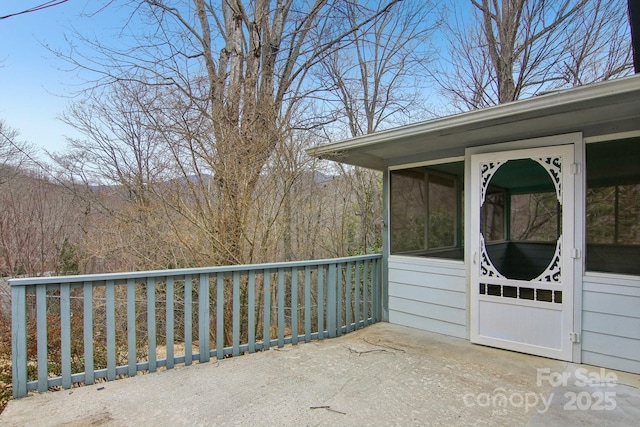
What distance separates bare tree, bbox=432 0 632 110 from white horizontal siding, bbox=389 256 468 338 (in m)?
5.66

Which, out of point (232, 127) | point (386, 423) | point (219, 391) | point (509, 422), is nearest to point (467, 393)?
point (509, 422)

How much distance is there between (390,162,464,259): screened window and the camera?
154 inches

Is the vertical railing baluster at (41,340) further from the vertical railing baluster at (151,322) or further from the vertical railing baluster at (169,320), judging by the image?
the vertical railing baluster at (169,320)

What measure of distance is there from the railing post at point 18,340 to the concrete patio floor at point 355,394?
9cm

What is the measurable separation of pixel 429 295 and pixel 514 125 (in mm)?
2014

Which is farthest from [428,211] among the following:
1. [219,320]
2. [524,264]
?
[219,320]

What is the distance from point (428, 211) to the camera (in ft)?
13.9

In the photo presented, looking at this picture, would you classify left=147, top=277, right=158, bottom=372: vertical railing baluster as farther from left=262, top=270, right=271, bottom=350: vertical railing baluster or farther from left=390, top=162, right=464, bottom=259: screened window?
left=390, top=162, right=464, bottom=259: screened window

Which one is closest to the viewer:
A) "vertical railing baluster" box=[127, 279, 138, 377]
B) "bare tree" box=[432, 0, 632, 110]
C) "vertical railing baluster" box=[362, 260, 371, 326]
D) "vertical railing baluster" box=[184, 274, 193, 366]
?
"vertical railing baluster" box=[127, 279, 138, 377]

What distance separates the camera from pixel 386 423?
2049mm

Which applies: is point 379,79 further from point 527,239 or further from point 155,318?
point 155,318

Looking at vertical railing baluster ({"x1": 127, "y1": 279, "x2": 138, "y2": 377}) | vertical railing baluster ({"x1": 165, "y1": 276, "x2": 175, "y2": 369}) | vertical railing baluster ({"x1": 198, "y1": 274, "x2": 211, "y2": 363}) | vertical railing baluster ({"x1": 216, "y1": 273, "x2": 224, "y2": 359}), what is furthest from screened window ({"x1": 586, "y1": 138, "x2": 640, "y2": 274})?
vertical railing baluster ({"x1": 127, "y1": 279, "x2": 138, "y2": 377})

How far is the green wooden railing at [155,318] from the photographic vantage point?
7.81 ft

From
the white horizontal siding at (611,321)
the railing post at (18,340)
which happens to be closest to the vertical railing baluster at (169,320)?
the railing post at (18,340)
